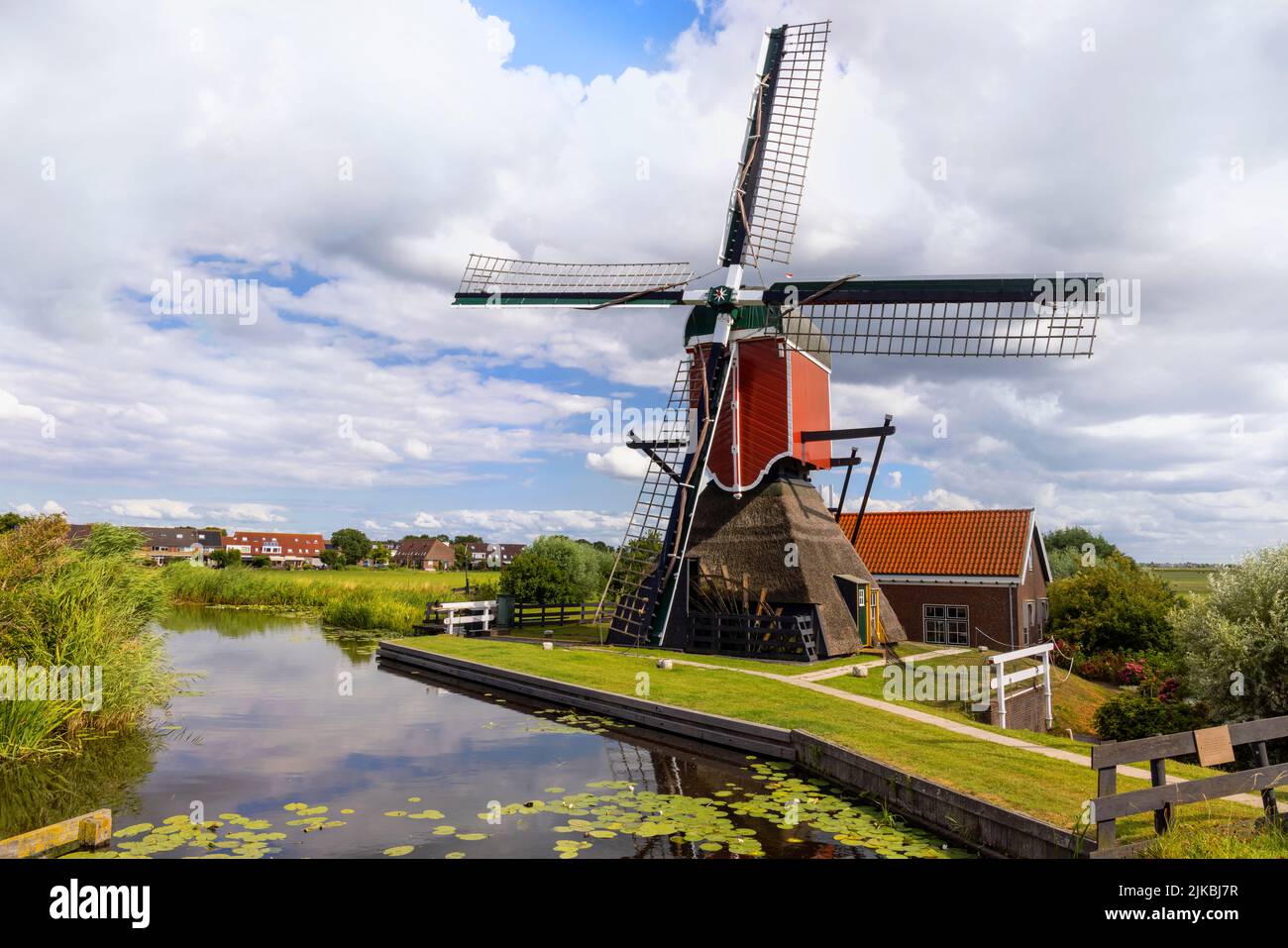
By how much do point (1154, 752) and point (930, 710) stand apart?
787cm

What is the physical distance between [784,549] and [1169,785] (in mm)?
14096

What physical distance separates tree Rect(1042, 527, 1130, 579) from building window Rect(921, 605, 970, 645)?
4533 millimetres

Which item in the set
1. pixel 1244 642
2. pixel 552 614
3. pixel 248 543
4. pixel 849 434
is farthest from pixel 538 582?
pixel 248 543

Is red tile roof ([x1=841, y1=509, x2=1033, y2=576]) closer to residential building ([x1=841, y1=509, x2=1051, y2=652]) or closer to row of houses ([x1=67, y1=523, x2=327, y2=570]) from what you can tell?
residential building ([x1=841, y1=509, x2=1051, y2=652])

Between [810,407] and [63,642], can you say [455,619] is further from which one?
[63,642]

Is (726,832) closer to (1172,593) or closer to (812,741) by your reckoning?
(812,741)

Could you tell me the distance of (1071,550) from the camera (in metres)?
46.8

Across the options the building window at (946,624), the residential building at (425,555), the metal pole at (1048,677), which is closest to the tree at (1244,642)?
the metal pole at (1048,677)

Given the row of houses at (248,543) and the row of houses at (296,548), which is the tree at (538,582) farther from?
the row of houses at (248,543)

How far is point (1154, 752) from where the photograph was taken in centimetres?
681

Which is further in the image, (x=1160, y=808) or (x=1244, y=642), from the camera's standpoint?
(x=1244, y=642)

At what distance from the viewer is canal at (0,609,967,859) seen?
26.6ft

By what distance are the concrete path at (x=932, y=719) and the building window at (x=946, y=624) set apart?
4.39m
